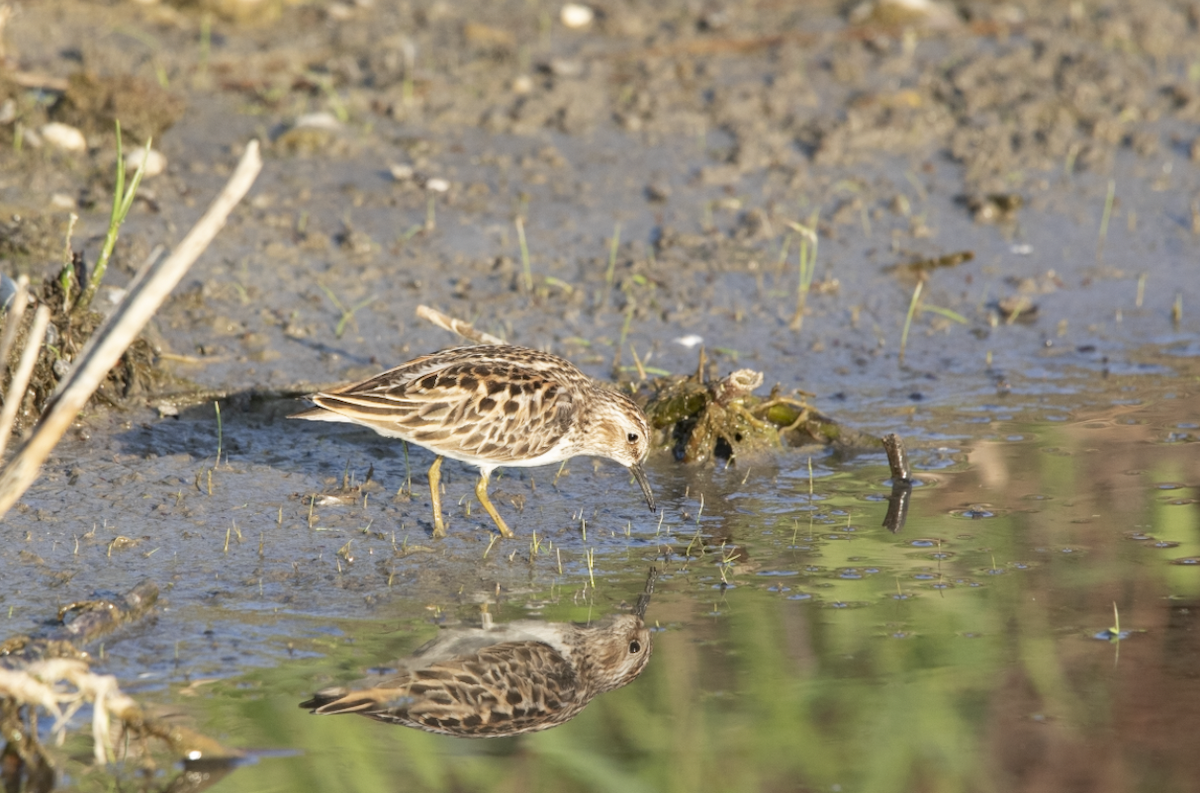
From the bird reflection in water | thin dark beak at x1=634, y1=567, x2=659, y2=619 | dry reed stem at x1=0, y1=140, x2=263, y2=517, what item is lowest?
the bird reflection in water

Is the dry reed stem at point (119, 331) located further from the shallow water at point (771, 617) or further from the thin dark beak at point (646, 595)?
the thin dark beak at point (646, 595)

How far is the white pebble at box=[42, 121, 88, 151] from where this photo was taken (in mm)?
9750

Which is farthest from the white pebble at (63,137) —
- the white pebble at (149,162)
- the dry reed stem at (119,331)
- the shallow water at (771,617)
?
the dry reed stem at (119,331)

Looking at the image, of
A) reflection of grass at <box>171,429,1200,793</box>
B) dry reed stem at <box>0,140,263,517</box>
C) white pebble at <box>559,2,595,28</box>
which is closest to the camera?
dry reed stem at <box>0,140,263,517</box>

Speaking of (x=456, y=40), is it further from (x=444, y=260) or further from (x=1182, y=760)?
(x=1182, y=760)

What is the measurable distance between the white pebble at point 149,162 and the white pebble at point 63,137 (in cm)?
39

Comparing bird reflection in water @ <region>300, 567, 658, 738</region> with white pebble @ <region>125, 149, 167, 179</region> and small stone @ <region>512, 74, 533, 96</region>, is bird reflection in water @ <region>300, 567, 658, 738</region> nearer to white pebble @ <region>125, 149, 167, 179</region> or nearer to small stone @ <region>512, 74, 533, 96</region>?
white pebble @ <region>125, 149, 167, 179</region>

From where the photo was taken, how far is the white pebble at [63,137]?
9.75 metres

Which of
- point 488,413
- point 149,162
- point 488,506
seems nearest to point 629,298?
point 488,413

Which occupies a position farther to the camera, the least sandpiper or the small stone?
the small stone

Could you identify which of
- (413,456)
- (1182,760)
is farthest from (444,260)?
(1182,760)

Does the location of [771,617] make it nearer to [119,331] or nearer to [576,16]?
[119,331]

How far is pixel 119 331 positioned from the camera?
397 cm

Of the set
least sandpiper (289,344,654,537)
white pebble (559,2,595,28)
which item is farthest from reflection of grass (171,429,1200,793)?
white pebble (559,2,595,28)
